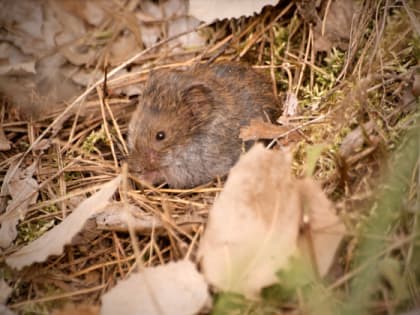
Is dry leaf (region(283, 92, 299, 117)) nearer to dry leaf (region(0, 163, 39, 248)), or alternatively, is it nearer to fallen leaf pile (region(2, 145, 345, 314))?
fallen leaf pile (region(2, 145, 345, 314))

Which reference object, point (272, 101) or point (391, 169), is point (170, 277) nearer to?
point (391, 169)

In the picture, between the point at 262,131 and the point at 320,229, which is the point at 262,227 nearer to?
the point at 320,229

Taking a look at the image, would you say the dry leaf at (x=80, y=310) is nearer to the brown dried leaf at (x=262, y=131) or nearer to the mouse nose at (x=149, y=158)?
the mouse nose at (x=149, y=158)

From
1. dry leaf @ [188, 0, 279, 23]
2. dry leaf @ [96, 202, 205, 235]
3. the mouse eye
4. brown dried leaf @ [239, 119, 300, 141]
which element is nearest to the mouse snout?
the mouse eye

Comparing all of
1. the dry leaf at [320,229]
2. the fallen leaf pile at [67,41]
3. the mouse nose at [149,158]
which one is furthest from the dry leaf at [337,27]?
the dry leaf at [320,229]

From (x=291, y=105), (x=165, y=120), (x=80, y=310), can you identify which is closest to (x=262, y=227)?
(x=80, y=310)

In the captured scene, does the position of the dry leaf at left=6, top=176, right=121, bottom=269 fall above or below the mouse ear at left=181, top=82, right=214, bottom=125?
below

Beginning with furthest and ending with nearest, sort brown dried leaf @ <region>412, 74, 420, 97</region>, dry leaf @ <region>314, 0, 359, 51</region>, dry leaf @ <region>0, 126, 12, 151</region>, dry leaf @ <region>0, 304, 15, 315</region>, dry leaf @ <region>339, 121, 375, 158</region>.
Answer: dry leaf @ <region>314, 0, 359, 51</region> → dry leaf @ <region>0, 126, 12, 151</region> → brown dried leaf @ <region>412, 74, 420, 97</region> → dry leaf @ <region>339, 121, 375, 158</region> → dry leaf @ <region>0, 304, 15, 315</region>
